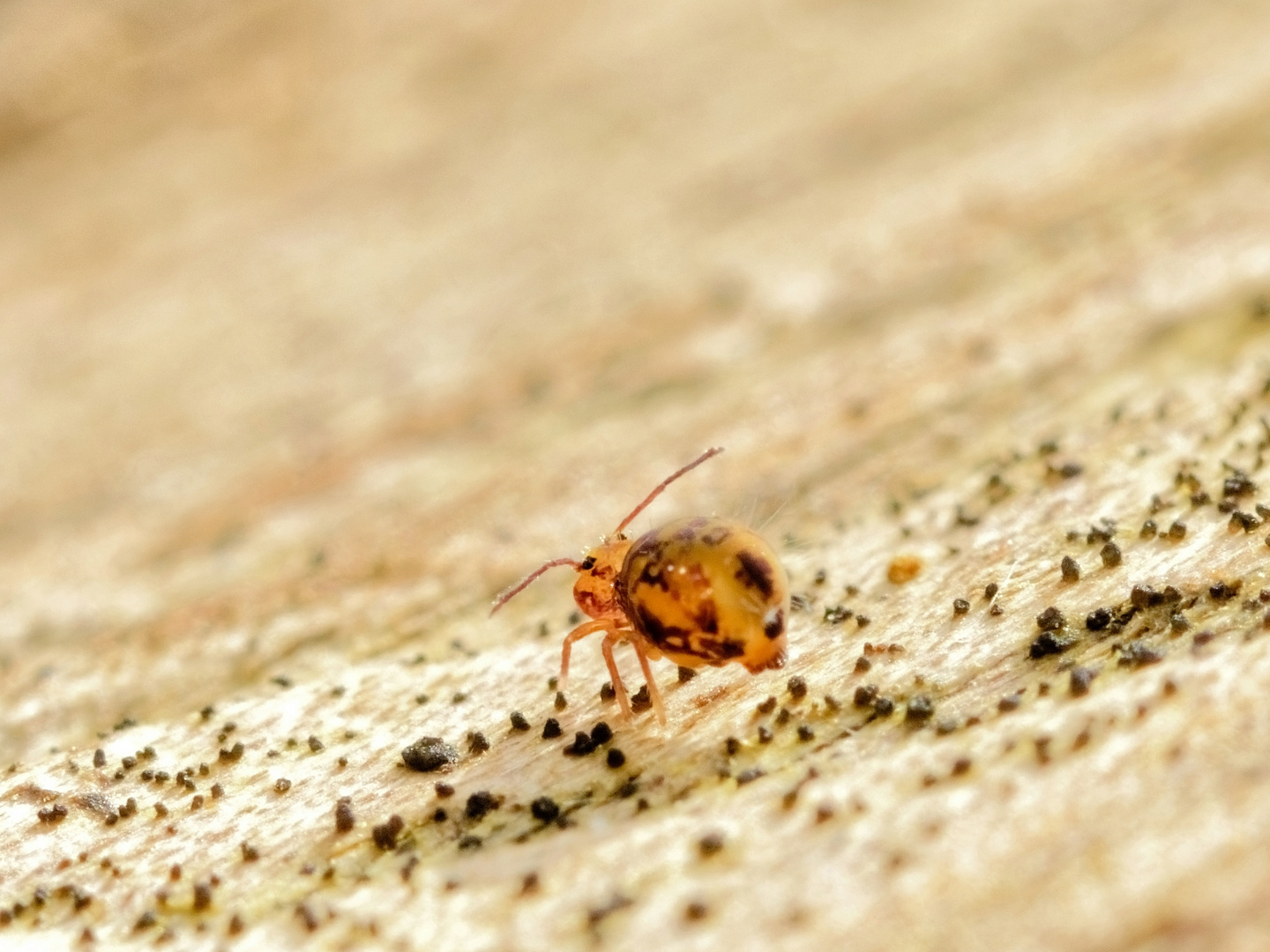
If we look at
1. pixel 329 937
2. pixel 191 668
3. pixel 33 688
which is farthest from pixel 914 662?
pixel 33 688

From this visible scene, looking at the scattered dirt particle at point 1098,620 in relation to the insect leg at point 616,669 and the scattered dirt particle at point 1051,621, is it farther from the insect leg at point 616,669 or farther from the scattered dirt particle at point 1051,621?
the insect leg at point 616,669

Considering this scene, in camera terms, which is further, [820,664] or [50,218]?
[50,218]

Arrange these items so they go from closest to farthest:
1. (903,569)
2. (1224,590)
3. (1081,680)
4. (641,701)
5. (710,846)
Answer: (710,846)
(1081,680)
(1224,590)
(641,701)
(903,569)

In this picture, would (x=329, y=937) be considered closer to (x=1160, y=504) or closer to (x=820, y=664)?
(x=820, y=664)

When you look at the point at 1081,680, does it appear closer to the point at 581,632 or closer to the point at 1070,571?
the point at 1070,571

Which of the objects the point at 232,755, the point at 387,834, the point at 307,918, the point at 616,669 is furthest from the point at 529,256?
the point at 307,918

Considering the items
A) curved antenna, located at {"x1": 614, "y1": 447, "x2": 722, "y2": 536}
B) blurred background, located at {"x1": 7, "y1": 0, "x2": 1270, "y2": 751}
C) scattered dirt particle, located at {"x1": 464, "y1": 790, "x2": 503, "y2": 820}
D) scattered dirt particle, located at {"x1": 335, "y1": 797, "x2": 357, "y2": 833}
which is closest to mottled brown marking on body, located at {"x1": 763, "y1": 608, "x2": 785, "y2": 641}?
curved antenna, located at {"x1": 614, "y1": 447, "x2": 722, "y2": 536}

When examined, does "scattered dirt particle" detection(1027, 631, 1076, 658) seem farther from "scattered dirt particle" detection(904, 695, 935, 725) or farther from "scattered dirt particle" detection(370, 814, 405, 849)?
"scattered dirt particle" detection(370, 814, 405, 849)
